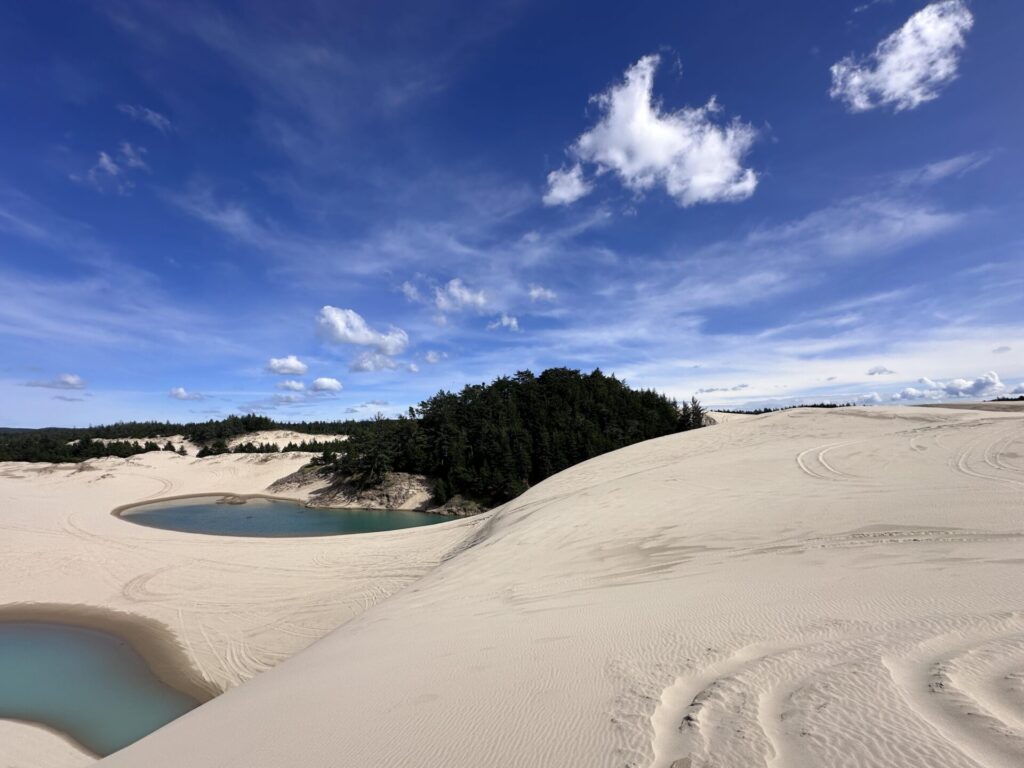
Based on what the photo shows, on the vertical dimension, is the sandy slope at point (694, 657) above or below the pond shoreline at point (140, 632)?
above

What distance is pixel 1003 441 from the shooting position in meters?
14.4

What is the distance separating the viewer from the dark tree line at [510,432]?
36.1 metres

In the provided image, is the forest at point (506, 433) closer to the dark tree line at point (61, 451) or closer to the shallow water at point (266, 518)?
the dark tree line at point (61, 451)

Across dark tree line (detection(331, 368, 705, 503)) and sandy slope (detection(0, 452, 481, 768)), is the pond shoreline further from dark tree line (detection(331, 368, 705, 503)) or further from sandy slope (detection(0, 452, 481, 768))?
dark tree line (detection(331, 368, 705, 503))

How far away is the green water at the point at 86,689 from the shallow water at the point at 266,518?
1443 centimetres

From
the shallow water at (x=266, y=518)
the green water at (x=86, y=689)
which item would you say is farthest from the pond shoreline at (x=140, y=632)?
the shallow water at (x=266, y=518)

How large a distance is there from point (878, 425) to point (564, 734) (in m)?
25.6

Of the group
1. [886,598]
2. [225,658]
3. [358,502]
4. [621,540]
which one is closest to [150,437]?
[358,502]

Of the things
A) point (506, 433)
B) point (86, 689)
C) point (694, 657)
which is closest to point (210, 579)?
point (86, 689)

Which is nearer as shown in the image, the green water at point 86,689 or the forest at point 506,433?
the green water at point 86,689

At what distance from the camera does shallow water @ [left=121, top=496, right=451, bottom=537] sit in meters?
27.5

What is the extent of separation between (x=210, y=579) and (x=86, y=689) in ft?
18.0

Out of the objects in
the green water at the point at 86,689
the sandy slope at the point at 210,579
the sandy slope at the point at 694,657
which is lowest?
the green water at the point at 86,689

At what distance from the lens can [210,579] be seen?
14609 mm
